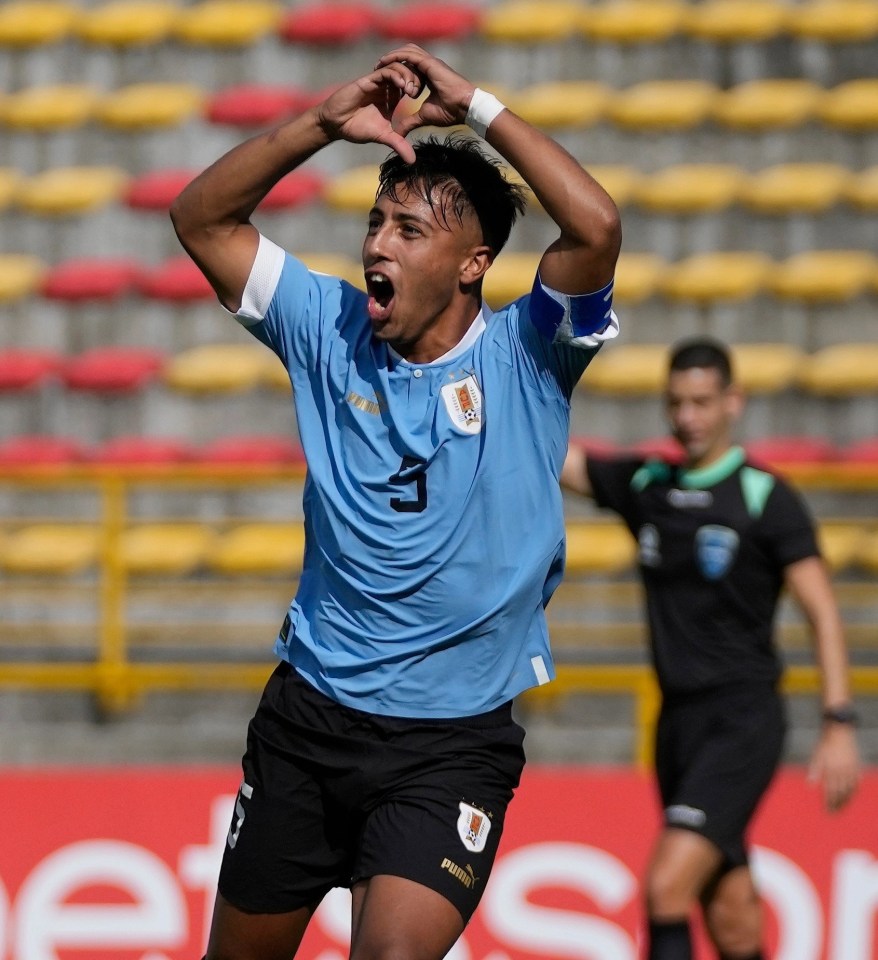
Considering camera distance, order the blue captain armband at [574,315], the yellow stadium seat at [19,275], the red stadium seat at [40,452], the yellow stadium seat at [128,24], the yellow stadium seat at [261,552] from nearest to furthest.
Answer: the blue captain armband at [574,315] < the yellow stadium seat at [261,552] < the red stadium seat at [40,452] < the yellow stadium seat at [19,275] < the yellow stadium seat at [128,24]

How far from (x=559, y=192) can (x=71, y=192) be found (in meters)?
6.94

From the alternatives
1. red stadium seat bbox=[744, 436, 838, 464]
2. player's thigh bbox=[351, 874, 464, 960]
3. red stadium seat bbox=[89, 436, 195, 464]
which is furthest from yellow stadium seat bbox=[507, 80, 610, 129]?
player's thigh bbox=[351, 874, 464, 960]

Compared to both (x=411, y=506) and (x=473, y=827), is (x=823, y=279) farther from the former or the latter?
(x=473, y=827)

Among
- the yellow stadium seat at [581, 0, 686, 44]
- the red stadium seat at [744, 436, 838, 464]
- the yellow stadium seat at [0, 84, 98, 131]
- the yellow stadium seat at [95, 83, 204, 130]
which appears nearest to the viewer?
the red stadium seat at [744, 436, 838, 464]

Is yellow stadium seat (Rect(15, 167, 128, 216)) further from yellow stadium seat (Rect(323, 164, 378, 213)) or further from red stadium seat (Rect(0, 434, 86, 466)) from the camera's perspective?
red stadium seat (Rect(0, 434, 86, 466))

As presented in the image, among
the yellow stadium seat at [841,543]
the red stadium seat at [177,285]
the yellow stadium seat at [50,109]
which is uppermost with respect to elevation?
the yellow stadium seat at [50,109]

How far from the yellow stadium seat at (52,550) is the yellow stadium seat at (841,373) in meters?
3.92

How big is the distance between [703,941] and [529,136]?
143 inches

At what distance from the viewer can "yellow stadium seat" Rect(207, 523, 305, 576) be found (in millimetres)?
8258

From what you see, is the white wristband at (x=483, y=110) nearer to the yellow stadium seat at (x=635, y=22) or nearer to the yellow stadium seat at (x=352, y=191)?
the yellow stadium seat at (x=352, y=191)

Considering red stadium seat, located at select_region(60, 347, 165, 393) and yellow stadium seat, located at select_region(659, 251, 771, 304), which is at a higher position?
yellow stadium seat, located at select_region(659, 251, 771, 304)

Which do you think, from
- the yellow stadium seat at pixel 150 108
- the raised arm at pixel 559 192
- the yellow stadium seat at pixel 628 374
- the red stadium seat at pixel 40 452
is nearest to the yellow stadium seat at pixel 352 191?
the yellow stadium seat at pixel 150 108

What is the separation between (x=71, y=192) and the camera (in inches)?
382

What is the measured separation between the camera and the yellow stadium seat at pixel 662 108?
31.2ft
